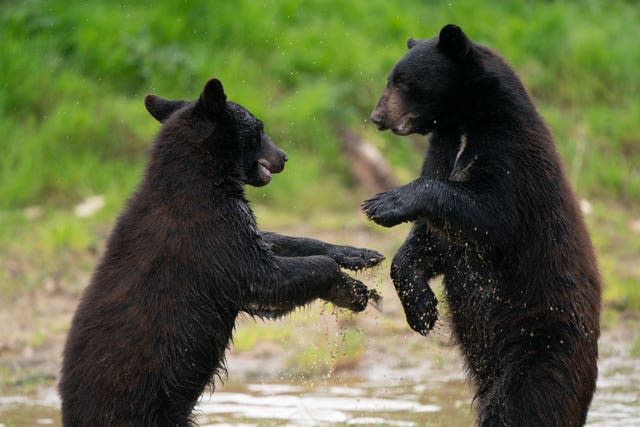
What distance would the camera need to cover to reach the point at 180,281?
6008 millimetres

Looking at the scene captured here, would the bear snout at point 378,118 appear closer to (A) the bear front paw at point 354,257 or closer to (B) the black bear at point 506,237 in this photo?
(B) the black bear at point 506,237

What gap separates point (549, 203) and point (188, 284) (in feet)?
6.09

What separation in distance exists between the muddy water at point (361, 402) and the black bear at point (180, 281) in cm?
137

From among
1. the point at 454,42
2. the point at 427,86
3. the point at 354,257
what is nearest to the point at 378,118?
the point at 427,86

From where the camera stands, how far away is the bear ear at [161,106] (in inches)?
268

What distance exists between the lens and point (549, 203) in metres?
6.34

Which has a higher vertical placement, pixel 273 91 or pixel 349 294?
pixel 349 294

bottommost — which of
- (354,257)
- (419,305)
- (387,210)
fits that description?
(419,305)

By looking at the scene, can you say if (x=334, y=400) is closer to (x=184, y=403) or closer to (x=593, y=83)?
(x=184, y=403)

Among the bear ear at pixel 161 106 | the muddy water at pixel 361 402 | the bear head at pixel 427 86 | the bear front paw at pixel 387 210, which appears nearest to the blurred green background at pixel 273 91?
the muddy water at pixel 361 402

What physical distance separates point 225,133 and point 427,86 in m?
1.12

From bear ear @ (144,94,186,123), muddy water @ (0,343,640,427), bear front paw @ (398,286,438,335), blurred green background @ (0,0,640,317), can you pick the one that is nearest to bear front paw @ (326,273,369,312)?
bear front paw @ (398,286,438,335)

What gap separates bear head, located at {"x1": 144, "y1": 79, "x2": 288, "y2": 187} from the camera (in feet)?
20.8

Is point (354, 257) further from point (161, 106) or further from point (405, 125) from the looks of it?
point (161, 106)
